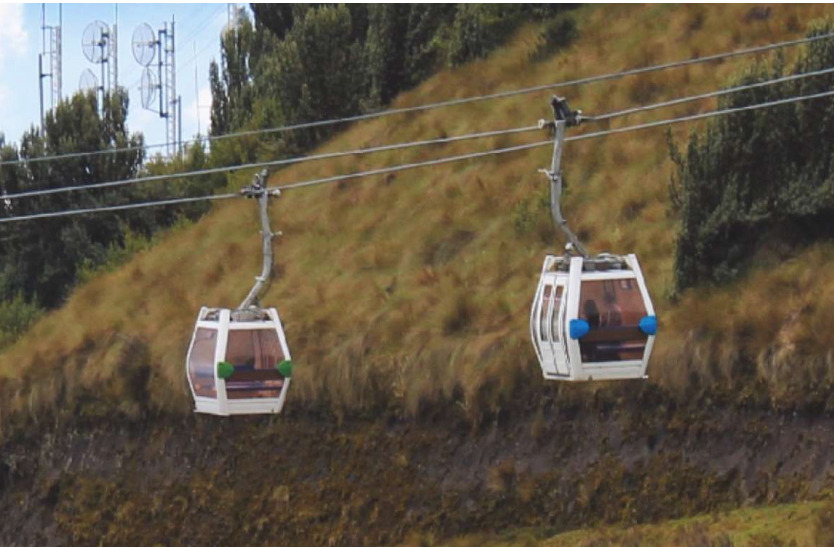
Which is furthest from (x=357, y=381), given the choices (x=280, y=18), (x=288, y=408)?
(x=280, y=18)

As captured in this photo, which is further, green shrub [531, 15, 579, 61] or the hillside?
green shrub [531, 15, 579, 61]

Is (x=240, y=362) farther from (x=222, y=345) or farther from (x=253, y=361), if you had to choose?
(x=222, y=345)

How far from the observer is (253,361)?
17672 millimetres

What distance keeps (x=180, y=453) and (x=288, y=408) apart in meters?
2.67

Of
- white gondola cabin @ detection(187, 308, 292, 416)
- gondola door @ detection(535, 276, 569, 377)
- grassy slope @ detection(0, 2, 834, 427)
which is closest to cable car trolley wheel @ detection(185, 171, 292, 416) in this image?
white gondola cabin @ detection(187, 308, 292, 416)

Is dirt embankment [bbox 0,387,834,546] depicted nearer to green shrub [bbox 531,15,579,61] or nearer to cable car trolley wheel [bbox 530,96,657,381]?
cable car trolley wheel [bbox 530,96,657,381]

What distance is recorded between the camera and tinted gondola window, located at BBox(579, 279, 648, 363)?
50.3ft

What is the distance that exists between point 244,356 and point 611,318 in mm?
4033

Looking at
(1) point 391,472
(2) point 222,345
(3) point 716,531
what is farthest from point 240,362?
(1) point 391,472

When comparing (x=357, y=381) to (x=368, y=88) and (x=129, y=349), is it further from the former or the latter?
(x=368, y=88)

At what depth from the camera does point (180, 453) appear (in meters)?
28.8

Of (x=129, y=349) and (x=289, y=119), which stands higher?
(x=289, y=119)

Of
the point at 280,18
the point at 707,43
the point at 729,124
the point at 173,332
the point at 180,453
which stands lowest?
the point at 180,453

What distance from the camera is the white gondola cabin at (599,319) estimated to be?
602 inches
